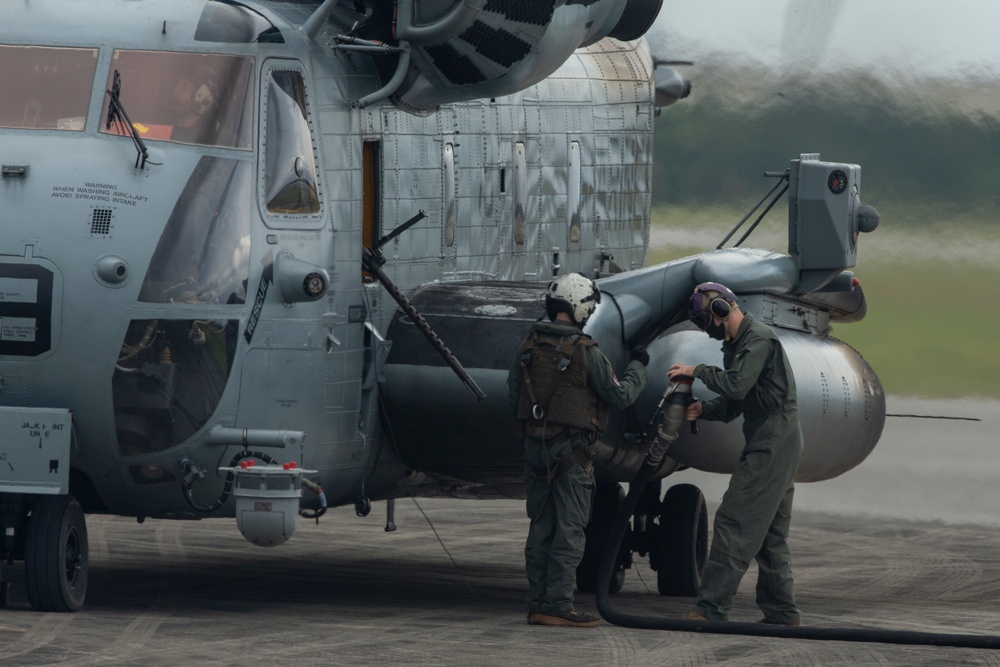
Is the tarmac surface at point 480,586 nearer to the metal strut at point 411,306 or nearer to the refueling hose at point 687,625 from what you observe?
the refueling hose at point 687,625

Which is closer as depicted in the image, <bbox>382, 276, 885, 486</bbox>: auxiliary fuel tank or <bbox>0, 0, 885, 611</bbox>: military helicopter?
<bbox>0, 0, 885, 611</bbox>: military helicopter

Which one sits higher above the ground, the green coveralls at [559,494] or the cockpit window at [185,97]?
the cockpit window at [185,97]

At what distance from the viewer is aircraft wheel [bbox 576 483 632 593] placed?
13.9 meters

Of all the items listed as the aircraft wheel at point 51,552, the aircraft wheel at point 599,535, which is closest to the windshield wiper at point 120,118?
the aircraft wheel at point 51,552

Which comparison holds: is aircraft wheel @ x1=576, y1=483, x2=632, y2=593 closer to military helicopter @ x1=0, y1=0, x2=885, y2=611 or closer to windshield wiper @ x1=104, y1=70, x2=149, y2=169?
military helicopter @ x1=0, y1=0, x2=885, y2=611

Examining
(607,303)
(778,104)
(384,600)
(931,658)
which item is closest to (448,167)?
(607,303)

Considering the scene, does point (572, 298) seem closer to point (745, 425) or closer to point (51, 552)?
point (745, 425)

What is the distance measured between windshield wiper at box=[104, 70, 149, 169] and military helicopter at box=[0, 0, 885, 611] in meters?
0.01

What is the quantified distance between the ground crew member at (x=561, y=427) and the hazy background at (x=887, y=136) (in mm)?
8666

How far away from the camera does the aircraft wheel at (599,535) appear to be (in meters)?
Answer: 13.9

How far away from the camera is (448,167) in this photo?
13.1 m

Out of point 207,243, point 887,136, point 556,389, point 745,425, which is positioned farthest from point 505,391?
point 887,136

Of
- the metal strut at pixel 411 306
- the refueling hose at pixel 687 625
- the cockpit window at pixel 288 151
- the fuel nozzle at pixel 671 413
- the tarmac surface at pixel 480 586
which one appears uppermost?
the cockpit window at pixel 288 151

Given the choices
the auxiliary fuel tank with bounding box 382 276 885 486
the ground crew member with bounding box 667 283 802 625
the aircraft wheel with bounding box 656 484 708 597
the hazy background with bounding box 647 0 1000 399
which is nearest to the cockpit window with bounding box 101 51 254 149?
the auxiliary fuel tank with bounding box 382 276 885 486
